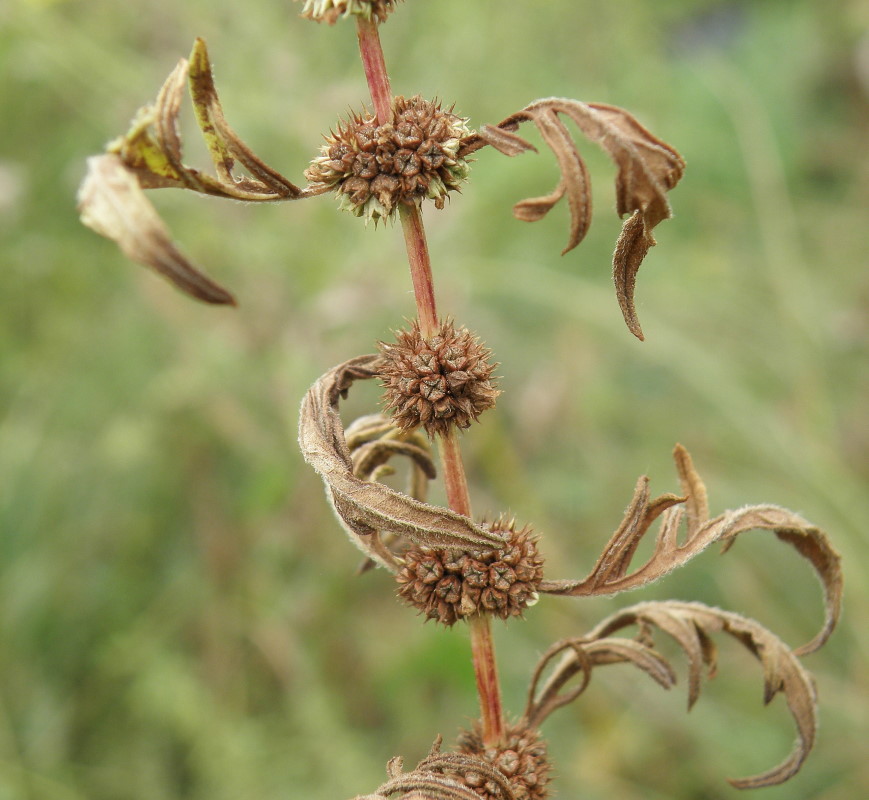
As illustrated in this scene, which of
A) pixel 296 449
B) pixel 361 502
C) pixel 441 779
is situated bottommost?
pixel 441 779

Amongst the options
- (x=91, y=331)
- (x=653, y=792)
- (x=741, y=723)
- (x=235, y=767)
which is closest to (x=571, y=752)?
(x=653, y=792)

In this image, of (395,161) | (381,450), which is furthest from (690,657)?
(395,161)

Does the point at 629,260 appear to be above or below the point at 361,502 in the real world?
above

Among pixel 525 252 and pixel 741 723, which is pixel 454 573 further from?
pixel 525 252

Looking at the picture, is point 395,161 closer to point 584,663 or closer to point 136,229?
point 136,229

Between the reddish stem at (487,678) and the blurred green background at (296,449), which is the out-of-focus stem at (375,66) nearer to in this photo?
the reddish stem at (487,678)

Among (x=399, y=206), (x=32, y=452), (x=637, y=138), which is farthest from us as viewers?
(x=32, y=452)

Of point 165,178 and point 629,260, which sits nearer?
point 165,178

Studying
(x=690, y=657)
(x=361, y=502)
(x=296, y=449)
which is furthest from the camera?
(x=296, y=449)
